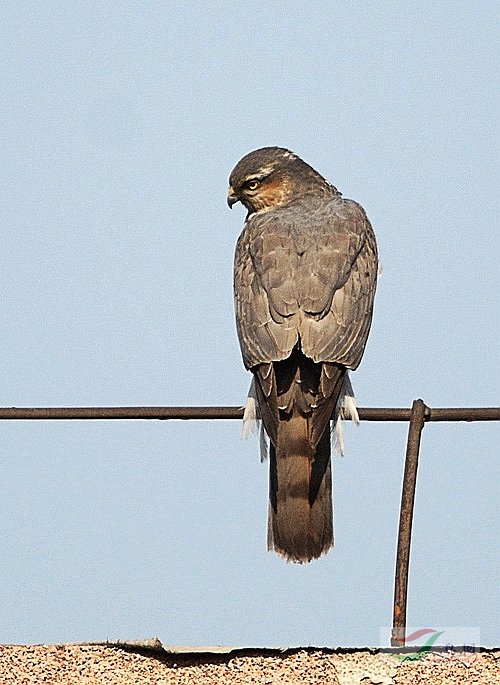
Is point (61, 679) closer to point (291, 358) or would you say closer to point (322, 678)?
point (322, 678)

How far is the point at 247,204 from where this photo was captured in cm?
705

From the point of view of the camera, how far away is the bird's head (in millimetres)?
6945

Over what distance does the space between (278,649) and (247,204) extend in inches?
185

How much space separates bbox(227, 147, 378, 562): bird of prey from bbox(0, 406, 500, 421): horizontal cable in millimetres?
920

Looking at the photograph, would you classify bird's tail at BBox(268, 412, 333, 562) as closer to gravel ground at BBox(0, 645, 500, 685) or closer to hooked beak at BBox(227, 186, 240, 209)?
gravel ground at BBox(0, 645, 500, 685)

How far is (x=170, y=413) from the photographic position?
139 inches

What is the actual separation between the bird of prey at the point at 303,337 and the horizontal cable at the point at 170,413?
3.02 ft

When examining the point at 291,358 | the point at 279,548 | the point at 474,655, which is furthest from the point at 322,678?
the point at 291,358

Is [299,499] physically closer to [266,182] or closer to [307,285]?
[307,285]

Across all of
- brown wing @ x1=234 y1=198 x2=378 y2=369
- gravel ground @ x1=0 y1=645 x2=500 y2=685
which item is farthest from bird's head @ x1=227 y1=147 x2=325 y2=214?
gravel ground @ x1=0 y1=645 x2=500 y2=685

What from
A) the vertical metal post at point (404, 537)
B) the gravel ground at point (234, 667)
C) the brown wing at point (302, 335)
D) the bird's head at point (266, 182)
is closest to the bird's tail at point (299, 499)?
the brown wing at point (302, 335)

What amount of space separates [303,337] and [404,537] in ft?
6.90

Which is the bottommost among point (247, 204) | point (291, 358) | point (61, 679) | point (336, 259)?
point (61, 679)

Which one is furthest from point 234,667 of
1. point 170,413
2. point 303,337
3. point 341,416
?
point 341,416
